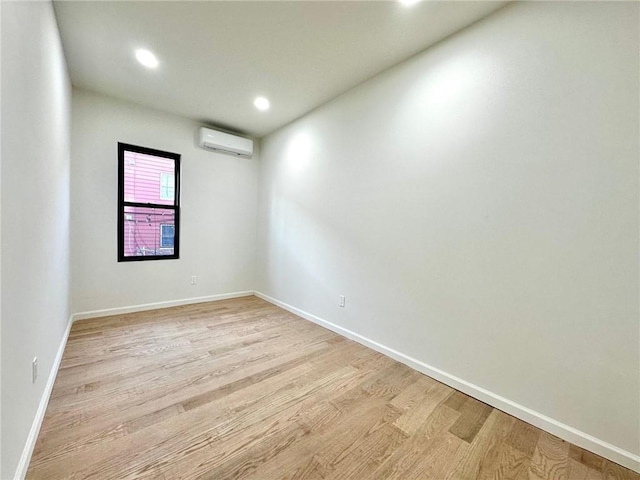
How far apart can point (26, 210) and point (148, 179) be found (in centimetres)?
252

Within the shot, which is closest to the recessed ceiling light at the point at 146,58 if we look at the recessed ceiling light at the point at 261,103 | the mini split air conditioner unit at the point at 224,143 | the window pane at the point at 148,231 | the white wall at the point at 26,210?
the white wall at the point at 26,210

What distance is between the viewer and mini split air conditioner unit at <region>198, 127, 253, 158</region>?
12.0 feet

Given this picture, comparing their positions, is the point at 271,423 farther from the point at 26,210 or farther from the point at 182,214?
→ the point at 182,214

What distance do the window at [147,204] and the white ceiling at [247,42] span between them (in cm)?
76

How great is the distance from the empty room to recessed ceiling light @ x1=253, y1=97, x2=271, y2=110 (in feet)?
0.09

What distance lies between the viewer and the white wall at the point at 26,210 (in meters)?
1.01

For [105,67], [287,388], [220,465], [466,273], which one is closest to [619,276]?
[466,273]

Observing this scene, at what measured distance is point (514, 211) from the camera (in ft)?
5.62

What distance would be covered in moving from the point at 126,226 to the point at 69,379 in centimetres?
203

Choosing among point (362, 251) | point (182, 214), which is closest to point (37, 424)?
point (362, 251)

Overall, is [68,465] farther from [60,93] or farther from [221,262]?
[221,262]

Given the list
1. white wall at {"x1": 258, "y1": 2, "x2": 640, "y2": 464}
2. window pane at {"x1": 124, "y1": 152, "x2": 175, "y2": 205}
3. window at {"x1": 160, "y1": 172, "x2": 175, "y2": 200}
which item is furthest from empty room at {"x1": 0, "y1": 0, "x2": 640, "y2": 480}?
window at {"x1": 160, "y1": 172, "x2": 175, "y2": 200}

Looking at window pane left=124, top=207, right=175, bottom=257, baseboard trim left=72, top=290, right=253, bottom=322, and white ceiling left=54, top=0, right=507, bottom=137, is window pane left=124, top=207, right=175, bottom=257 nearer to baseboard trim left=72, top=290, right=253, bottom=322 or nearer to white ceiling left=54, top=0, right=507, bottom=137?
baseboard trim left=72, top=290, right=253, bottom=322

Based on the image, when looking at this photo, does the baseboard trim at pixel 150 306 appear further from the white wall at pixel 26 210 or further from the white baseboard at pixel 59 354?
the white wall at pixel 26 210
